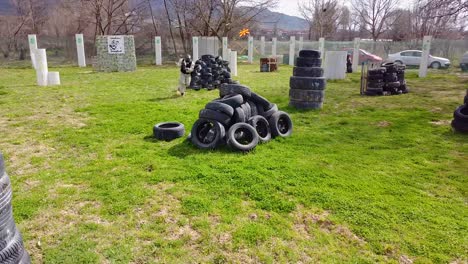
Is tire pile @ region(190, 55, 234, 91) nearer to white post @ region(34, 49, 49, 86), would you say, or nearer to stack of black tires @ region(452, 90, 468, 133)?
white post @ region(34, 49, 49, 86)

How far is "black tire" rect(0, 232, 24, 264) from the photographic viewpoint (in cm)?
231

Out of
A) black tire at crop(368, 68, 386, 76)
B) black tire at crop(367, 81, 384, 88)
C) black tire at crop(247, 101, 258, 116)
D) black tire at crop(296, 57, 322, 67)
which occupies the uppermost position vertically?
black tire at crop(296, 57, 322, 67)

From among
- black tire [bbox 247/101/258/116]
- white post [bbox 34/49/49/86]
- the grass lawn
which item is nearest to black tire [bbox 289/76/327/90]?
the grass lawn

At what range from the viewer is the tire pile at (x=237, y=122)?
18.7 ft

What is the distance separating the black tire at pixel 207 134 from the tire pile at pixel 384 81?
7.77m

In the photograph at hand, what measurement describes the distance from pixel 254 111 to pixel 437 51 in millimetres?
26154

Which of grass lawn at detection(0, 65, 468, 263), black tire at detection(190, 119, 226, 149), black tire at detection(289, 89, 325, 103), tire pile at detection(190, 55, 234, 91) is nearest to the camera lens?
grass lawn at detection(0, 65, 468, 263)

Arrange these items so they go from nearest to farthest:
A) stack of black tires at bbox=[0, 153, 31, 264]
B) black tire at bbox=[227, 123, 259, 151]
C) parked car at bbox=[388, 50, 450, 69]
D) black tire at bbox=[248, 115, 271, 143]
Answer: stack of black tires at bbox=[0, 153, 31, 264] → black tire at bbox=[227, 123, 259, 151] → black tire at bbox=[248, 115, 271, 143] → parked car at bbox=[388, 50, 450, 69]

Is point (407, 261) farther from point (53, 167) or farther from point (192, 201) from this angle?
point (53, 167)

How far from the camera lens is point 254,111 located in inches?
254

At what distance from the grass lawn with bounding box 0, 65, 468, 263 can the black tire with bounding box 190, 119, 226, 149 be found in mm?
262

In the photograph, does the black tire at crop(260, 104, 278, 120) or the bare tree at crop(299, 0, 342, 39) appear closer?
the black tire at crop(260, 104, 278, 120)

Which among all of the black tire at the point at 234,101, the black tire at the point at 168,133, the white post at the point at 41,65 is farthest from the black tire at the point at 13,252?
the white post at the point at 41,65

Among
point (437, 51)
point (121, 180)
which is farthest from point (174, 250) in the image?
point (437, 51)
